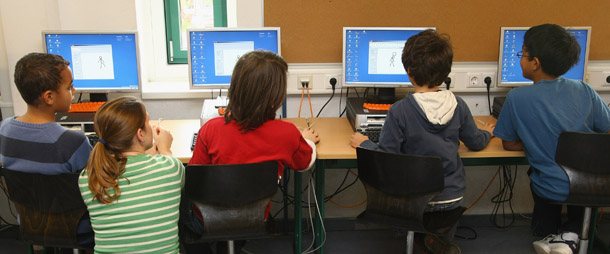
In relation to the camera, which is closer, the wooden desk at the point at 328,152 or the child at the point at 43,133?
the child at the point at 43,133

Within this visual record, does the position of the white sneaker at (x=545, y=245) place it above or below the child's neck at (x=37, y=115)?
below

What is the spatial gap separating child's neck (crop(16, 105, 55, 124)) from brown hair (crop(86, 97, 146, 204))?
0.40 m

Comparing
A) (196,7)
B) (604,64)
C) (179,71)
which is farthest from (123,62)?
(604,64)

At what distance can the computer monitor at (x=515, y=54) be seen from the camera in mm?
2549

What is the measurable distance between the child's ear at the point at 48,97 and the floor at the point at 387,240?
3.97 feet

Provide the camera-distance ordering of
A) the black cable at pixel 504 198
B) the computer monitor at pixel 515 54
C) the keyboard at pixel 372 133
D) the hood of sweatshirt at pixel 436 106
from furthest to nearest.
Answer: the black cable at pixel 504 198
the computer monitor at pixel 515 54
the keyboard at pixel 372 133
the hood of sweatshirt at pixel 436 106

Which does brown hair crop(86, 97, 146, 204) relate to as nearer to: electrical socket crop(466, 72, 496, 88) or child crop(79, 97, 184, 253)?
child crop(79, 97, 184, 253)

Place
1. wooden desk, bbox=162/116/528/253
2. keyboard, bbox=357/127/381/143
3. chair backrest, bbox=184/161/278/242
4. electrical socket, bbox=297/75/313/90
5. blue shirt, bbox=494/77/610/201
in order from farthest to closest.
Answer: electrical socket, bbox=297/75/313/90 < keyboard, bbox=357/127/381/143 < wooden desk, bbox=162/116/528/253 < blue shirt, bbox=494/77/610/201 < chair backrest, bbox=184/161/278/242

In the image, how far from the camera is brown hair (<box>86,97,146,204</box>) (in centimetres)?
142

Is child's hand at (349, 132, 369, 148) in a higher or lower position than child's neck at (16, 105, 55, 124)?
lower

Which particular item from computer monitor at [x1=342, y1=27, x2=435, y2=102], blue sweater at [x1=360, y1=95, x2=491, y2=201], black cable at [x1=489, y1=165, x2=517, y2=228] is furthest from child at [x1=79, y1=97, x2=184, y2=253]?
black cable at [x1=489, y1=165, x2=517, y2=228]

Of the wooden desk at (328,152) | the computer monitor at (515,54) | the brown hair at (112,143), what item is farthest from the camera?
the computer monitor at (515,54)

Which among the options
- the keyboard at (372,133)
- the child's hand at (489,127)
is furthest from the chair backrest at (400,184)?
the child's hand at (489,127)

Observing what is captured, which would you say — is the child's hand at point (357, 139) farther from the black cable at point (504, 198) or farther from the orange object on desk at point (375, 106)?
the black cable at point (504, 198)
